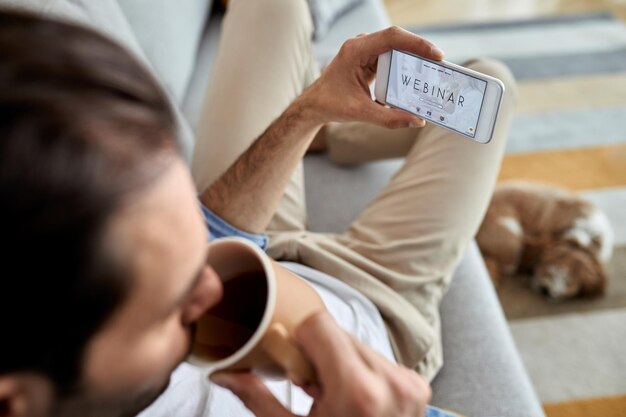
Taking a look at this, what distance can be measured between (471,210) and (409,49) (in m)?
0.31

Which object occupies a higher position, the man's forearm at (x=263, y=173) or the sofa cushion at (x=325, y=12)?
the sofa cushion at (x=325, y=12)

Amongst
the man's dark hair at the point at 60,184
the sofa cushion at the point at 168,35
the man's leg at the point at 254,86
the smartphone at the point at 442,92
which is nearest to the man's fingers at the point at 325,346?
the man's dark hair at the point at 60,184

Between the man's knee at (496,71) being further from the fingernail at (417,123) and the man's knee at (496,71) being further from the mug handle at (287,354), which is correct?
the mug handle at (287,354)

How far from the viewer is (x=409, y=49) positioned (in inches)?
27.5

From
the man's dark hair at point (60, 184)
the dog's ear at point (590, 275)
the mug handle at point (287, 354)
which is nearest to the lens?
the man's dark hair at point (60, 184)

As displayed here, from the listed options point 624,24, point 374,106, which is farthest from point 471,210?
point 624,24

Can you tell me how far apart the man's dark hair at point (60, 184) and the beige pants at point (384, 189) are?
1.65 ft

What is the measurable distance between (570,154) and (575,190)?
144mm

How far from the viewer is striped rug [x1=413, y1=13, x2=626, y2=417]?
3.98 ft

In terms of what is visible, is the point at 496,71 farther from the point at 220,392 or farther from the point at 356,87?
the point at 220,392

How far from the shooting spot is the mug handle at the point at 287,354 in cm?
45

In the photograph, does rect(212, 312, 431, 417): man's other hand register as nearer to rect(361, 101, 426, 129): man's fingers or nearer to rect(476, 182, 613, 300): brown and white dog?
rect(361, 101, 426, 129): man's fingers

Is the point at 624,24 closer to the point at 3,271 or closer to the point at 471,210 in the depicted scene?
the point at 471,210

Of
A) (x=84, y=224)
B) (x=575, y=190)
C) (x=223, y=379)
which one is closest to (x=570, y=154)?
(x=575, y=190)
